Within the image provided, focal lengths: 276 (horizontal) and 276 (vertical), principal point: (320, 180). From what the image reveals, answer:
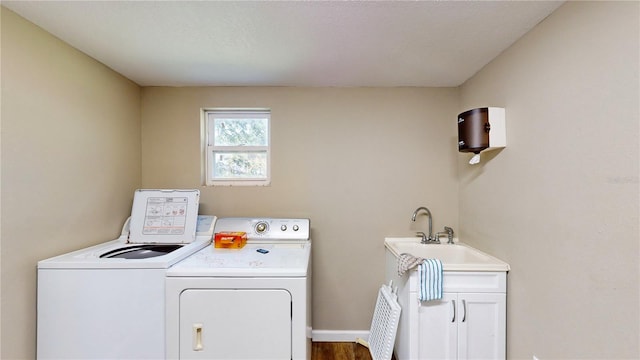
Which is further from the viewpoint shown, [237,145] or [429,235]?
[237,145]

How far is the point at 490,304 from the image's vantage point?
1707mm

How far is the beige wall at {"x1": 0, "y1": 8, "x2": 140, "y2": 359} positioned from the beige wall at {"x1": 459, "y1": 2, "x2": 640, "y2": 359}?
2.68 meters

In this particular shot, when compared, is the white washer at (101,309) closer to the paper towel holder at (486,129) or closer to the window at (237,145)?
the window at (237,145)

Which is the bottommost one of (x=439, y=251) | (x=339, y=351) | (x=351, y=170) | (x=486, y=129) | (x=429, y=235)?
(x=339, y=351)

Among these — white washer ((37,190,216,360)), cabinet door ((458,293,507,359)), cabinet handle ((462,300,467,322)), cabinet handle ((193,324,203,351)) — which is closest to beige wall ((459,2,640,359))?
cabinet door ((458,293,507,359))

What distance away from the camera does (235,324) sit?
4.80 feet

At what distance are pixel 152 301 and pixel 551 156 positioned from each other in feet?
7.17

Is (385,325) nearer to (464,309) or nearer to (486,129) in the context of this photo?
(464,309)

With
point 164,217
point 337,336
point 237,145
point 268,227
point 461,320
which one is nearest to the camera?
point 461,320

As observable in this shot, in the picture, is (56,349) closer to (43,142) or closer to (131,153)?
(43,142)

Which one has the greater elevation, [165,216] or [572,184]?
[572,184]

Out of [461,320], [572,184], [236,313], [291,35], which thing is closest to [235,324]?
[236,313]

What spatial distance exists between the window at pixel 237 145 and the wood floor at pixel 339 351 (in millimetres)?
1505

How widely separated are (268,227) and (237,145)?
0.84 m
